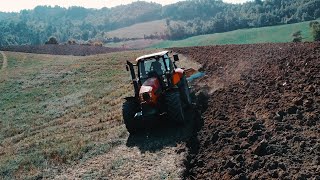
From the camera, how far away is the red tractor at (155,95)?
13.3 metres

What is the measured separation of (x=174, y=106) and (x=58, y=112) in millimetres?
10240

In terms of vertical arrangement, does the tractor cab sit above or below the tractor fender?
above

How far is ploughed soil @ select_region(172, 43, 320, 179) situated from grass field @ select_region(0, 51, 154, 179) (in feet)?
11.9

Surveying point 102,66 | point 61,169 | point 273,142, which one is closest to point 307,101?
point 273,142

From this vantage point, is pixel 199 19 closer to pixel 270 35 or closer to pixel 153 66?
pixel 270 35

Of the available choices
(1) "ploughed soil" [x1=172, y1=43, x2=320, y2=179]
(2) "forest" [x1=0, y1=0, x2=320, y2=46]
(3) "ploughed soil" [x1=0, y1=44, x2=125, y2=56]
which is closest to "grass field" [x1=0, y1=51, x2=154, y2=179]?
(1) "ploughed soil" [x1=172, y1=43, x2=320, y2=179]

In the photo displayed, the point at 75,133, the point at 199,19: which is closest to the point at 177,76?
the point at 75,133

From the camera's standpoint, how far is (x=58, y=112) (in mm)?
21734

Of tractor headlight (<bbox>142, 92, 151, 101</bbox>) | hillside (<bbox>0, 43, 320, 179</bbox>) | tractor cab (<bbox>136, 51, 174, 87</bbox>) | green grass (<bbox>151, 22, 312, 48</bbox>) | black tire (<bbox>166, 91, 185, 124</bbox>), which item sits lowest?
green grass (<bbox>151, 22, 312, 48</bbox>)

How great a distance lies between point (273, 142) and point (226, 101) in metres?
4.82

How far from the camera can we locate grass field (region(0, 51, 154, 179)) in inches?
546

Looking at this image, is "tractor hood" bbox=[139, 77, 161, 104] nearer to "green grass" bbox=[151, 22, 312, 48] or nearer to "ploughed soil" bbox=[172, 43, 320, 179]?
"ploughed soil" bbox=[172, 43, 320, 179]

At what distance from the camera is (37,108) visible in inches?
931

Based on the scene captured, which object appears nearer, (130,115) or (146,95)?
(146,95)
